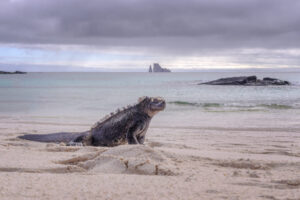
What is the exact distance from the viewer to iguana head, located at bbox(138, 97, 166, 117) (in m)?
8.04

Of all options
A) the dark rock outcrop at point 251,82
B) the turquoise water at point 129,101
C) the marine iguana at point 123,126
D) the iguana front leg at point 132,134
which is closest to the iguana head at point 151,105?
the marine iguana at point 123,126

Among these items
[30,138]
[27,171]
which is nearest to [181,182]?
[27,171]

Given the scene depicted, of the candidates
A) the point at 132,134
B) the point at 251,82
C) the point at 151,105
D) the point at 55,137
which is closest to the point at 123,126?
the point at 132,134

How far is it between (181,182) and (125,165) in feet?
3.08

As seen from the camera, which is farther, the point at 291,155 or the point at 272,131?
the point at 272,131

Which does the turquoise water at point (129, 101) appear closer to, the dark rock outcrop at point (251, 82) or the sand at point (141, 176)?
the dark rock outcrop at point (251, 82)

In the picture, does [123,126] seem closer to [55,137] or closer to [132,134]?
[132,134]

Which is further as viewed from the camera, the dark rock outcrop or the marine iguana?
the dark rock outcrop

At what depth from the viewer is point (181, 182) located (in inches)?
153

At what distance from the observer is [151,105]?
8.04m

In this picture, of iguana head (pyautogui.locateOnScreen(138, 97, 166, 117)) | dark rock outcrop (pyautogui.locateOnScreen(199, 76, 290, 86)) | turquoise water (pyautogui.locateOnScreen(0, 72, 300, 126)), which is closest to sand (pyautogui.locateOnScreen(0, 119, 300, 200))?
iguana head (pyautogui.locateOnScreen(138, 97, 166, 117))

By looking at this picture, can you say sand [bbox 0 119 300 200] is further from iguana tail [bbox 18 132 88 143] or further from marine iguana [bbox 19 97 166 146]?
iguana tail [bbox 18 132 88 143]

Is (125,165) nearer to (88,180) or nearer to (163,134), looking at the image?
(88,180)

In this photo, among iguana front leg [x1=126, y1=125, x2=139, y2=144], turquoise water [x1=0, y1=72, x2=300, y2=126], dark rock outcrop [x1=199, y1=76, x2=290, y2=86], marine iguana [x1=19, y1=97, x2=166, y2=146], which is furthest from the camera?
dark rock outcrop [x1=199, y1=76, x2=290, y2=86]
